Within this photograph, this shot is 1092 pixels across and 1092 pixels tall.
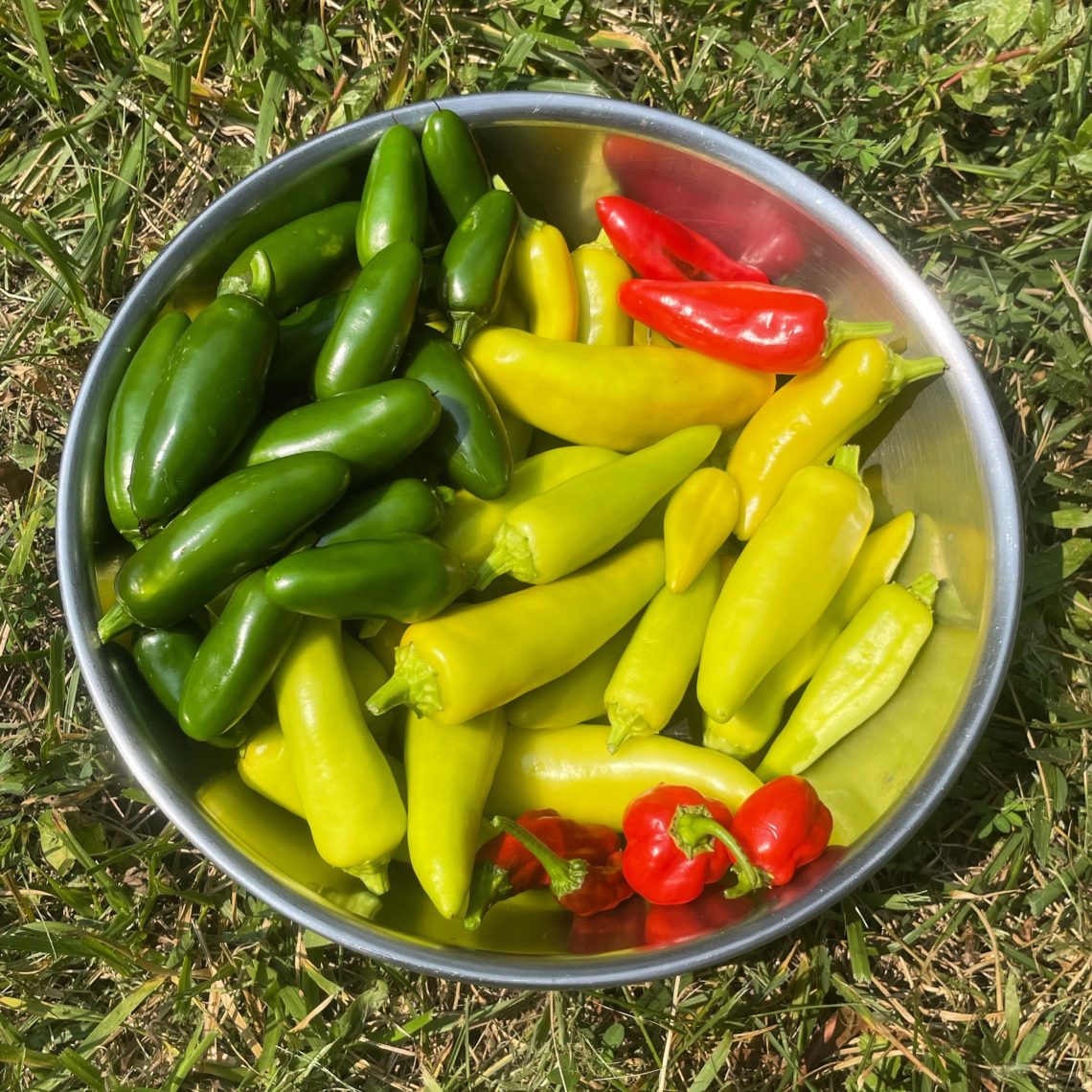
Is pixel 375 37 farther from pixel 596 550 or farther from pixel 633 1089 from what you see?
pixel 633 1089

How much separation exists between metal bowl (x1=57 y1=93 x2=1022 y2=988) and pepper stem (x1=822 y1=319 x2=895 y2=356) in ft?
0.19

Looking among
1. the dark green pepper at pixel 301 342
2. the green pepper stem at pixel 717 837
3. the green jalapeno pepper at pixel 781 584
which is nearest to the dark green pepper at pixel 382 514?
the dark green pepper at pixel 301 342

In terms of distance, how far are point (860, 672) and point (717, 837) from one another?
52 cm

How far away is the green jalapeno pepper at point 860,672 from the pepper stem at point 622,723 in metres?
0.36

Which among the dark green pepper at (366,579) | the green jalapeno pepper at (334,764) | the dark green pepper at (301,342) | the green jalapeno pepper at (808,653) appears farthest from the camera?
the green jalapeno pepper at (808,653)

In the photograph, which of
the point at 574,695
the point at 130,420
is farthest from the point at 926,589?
the point at 130,420

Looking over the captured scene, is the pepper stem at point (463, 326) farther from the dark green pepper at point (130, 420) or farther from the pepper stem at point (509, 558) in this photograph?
the dark green pepper at point (130, 420)

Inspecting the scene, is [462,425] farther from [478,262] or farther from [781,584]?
[781,584]

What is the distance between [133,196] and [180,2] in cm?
61

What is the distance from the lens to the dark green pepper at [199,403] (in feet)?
6.57

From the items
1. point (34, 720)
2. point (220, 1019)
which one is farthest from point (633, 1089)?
point (34, 720)

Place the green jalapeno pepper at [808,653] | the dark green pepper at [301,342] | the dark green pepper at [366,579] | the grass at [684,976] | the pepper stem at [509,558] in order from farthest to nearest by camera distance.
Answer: the grass at [684,976]
the green jalapeno pepper at [808,653]
the dark green pepper at [301,342]
the pepper stem at [509,558]
the dark green pepper at [366,579]

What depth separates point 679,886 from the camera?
2199 mm

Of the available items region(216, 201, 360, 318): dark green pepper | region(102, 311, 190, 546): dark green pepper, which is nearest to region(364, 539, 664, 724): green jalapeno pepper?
region(102, 311, 190, 546): dark green pepper
